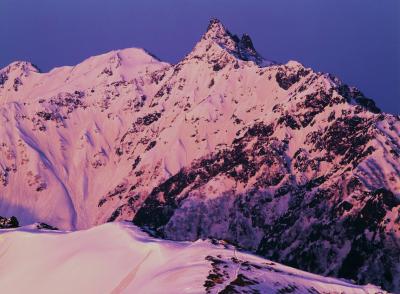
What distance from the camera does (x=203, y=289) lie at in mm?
128125

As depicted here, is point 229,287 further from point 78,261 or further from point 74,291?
point 78,261

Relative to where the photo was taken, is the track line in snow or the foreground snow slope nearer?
the foreground snow slope

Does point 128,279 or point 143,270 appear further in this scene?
point 143,270

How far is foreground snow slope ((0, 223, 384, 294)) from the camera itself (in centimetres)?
13812

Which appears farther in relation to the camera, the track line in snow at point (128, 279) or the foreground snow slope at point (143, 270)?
the track line in snow at point (128, 279)

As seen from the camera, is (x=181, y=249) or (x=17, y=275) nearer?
(x=181, y=249)

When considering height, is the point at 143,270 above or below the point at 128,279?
above

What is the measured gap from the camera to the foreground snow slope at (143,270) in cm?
13812

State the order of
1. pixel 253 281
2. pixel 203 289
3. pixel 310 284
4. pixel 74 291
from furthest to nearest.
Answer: pixel 74 291 → pixel 310 284 → pixel 253 281 → pixel 203 289

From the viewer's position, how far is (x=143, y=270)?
526 feet

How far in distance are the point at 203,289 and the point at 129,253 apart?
159 feet

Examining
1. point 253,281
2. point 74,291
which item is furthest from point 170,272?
point 74,291

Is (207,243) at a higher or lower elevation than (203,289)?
higher

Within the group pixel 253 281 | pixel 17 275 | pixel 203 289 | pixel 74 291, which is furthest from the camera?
pixel 17 275
